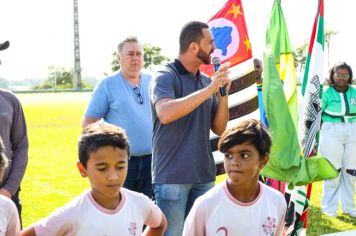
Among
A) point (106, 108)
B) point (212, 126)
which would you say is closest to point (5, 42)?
point (106, 108)

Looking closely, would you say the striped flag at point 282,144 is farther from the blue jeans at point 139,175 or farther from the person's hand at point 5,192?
the person's hand at point 5,192

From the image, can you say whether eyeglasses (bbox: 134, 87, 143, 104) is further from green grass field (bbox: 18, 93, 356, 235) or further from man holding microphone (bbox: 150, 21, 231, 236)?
green grass field (bbox: 18, 93, 356, 235)

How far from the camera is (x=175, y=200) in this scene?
11.7ft

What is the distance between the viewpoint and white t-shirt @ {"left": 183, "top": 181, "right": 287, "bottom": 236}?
279 cm

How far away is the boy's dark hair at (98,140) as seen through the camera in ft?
8.98

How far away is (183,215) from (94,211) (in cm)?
108

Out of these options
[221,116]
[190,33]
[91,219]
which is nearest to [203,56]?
[190,33]

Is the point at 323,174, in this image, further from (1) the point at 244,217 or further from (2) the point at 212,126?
(1) the point at 244,217

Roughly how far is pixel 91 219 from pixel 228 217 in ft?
2.21

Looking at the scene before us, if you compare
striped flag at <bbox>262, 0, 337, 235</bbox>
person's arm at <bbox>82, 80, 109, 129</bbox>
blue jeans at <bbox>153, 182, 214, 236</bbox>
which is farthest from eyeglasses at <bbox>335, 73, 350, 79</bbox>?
blue jeans at <bbox>153, 182, 214, 236</bbox>

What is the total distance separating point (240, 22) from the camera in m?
4.79

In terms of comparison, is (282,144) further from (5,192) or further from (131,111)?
(5,192)

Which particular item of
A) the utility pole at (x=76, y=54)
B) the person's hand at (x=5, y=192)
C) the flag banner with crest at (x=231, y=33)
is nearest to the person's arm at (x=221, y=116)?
the flag banner with crest at (x=231, y=33)

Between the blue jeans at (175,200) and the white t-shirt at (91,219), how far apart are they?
73 cm
